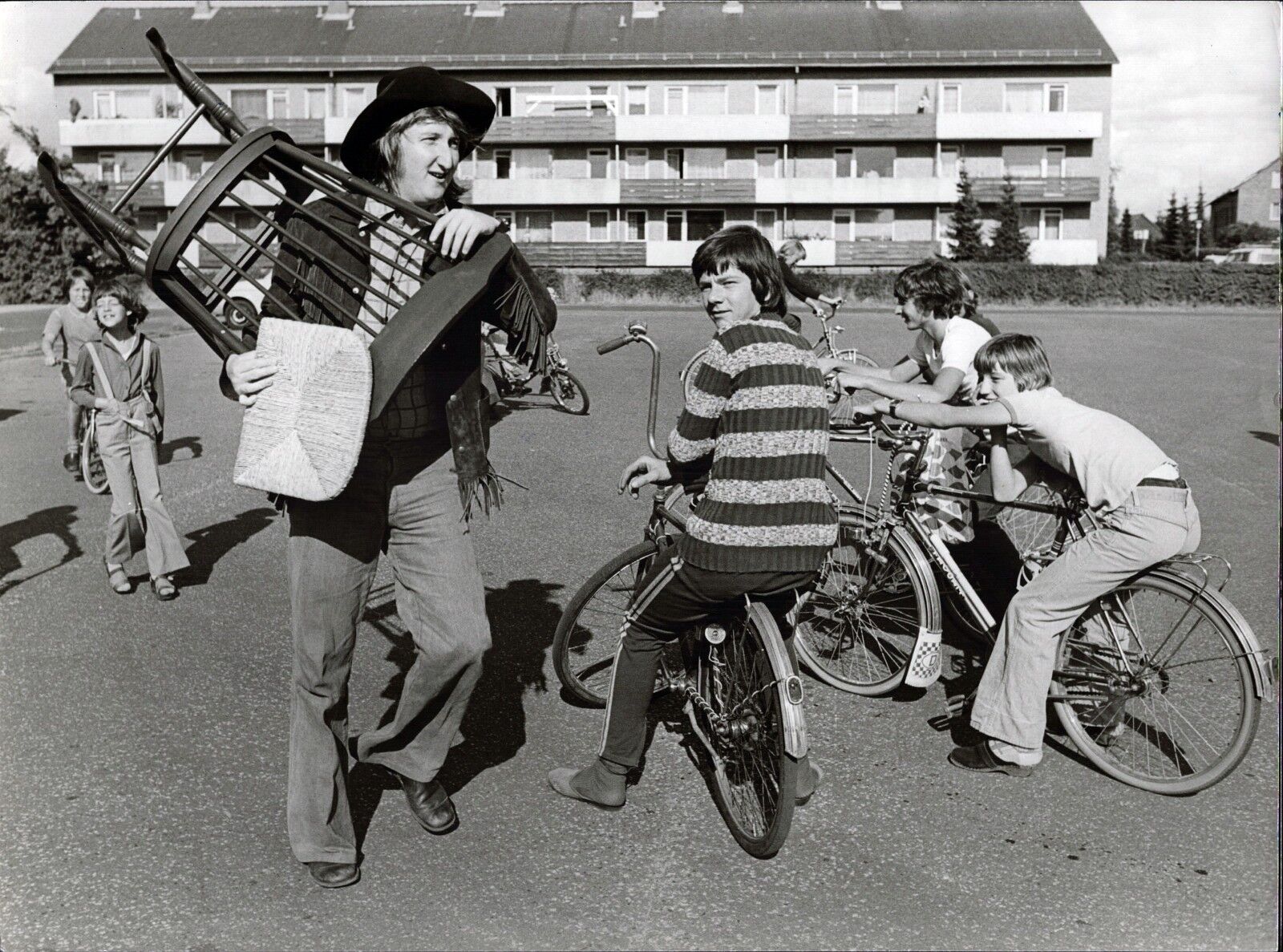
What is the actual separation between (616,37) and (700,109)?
4562 millimetres

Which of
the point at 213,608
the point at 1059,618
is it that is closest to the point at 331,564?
the point at 1059,618

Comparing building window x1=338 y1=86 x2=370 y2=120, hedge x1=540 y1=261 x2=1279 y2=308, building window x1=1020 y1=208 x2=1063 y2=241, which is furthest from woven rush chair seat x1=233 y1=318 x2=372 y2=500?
building window x1=1020 y1=208 x2=1063 y2=241

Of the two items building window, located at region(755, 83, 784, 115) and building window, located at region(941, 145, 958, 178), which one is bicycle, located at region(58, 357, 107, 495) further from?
building window, located at region(941, 145, 958, 178)

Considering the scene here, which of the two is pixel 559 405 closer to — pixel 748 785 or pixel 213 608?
pixel 213 608

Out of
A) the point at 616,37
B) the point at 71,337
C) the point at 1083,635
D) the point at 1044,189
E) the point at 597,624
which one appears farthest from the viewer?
the point at 616,37

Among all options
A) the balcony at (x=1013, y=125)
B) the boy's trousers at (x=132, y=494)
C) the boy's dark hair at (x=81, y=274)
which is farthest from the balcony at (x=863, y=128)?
the boy's trousers at (x=132, y=494)

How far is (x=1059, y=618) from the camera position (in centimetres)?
414

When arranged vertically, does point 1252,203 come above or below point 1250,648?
above

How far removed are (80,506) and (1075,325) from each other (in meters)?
24.1

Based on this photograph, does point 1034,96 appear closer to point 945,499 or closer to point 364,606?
point 945,499

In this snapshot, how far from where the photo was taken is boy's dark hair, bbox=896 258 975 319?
18.2 feet

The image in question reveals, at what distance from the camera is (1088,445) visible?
4160mm

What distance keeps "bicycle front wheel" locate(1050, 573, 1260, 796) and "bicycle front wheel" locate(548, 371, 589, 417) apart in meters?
8.46

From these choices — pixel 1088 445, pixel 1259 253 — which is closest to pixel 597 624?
pixel 1088 445
